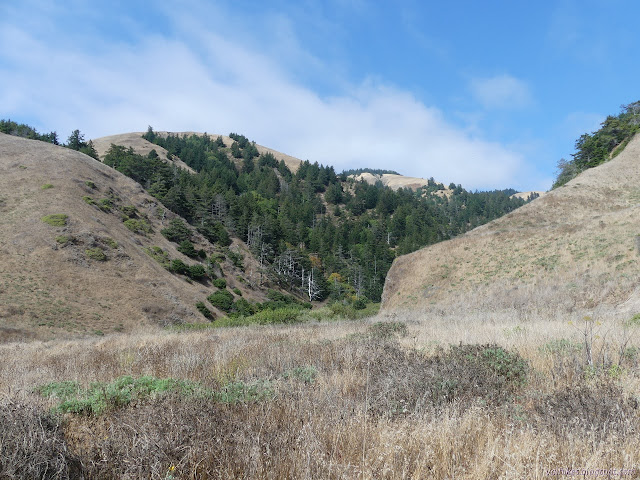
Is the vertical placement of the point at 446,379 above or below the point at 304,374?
above

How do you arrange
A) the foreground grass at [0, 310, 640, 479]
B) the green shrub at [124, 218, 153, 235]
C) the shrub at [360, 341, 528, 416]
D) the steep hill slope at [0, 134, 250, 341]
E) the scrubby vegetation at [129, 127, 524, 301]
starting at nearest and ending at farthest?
the foreground grass at [0, 310, 640, 479]
the shrub at [360, 341, 528, 416]
the steep hill slope at [0, 134, 250, 341]
the green shrub at [124, 218, 153, 235]
the scrubby vegetation at [129, 127, 524, 301]

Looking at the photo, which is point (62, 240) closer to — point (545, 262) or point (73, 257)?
point (73, 257)

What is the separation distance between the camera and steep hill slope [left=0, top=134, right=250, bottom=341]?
30359 mm

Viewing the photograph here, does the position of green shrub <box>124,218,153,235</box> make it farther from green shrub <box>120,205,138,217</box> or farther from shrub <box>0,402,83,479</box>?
shrub <box>0,402,83,479</box>

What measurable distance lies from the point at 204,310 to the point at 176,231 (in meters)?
20.3

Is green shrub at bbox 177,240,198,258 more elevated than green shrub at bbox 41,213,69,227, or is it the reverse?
green shrub at bbox 41,213,69,227

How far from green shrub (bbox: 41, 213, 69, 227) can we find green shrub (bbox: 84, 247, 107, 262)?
4772 millimetres

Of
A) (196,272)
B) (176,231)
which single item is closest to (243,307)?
(196,272)

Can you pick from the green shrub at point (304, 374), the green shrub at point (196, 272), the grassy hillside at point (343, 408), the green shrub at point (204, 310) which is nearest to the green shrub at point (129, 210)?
the green shrub at point (196, 272)

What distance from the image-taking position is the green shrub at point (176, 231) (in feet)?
189

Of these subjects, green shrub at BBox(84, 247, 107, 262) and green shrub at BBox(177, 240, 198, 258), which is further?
green shrub at BBox(177, 240, 198, 258)

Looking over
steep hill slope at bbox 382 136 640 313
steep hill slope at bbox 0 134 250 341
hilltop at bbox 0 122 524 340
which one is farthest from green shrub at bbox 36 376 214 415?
steep hill slope at bbox 0 134 250 341

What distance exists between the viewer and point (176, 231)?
58406 millimetres

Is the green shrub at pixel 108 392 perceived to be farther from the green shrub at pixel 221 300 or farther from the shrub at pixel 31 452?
the green shrub at pixel 221 300
